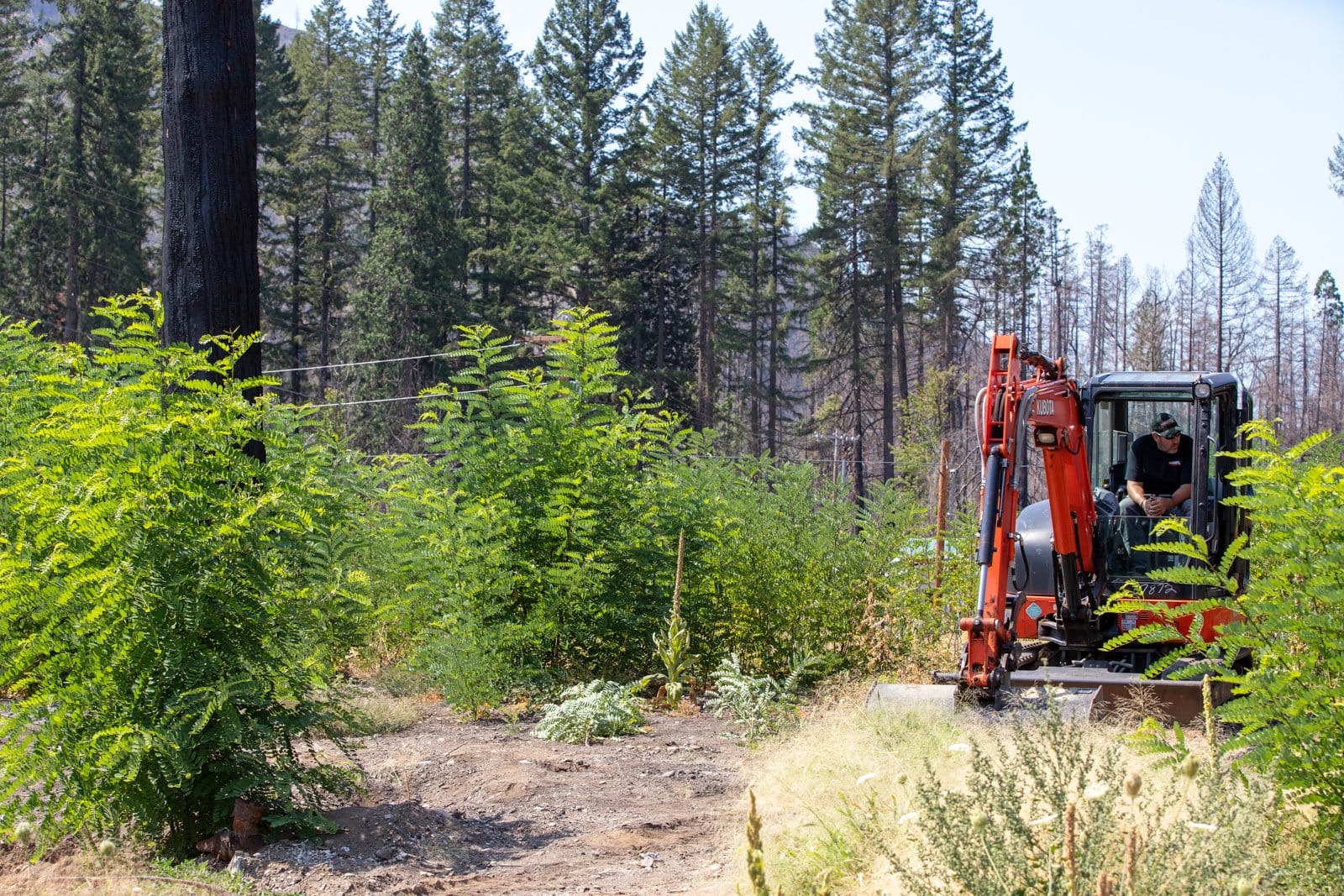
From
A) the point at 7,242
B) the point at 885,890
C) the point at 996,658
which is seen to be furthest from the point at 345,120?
the point at 885,890

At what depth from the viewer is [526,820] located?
6.38 metres

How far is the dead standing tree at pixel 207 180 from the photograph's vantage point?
22.2 feet

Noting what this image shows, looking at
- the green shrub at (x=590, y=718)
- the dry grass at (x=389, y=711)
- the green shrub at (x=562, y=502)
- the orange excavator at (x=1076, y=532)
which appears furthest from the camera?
the green shrub at (x=562, y=502)

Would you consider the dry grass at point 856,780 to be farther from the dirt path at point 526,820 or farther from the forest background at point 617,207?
the forest background at point 617,207

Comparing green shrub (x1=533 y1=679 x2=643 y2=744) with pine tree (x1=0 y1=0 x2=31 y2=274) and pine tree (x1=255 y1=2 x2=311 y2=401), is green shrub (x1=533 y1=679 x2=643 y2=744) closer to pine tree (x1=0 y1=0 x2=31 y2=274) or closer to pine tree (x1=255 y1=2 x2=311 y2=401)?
pine tree (x1=255 y1=2 x2=311 y2=401)

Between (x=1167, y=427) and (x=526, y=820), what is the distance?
5907 mm

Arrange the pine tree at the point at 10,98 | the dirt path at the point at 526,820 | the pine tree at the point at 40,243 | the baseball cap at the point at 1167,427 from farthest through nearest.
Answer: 1. the pine tree at the point at 40,243
2. the pine tree at the point at 10,98
3. the baseball cap at the point at 1167,427
4. the dirt path at the point at 526,820

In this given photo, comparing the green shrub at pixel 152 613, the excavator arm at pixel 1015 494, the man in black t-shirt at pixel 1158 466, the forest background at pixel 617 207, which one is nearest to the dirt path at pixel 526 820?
the green shrub at pixel 152 613

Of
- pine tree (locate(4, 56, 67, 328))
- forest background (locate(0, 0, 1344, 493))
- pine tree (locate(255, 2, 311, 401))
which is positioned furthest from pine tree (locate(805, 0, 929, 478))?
pine tree (locate(4, 56, 67, 328))

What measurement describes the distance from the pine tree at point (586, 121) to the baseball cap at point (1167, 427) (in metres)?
29.0

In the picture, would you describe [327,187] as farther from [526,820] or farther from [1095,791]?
[1095,791]

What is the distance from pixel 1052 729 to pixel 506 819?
3.51m

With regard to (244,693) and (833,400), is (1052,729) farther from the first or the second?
(833,400)

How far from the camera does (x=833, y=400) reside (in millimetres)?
41625
